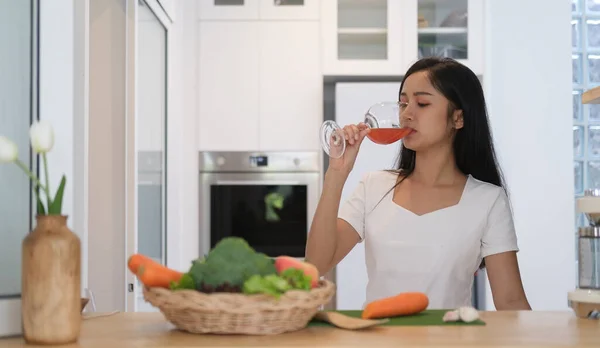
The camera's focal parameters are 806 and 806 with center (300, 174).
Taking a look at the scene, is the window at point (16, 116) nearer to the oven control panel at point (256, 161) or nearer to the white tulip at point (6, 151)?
the white tulip at point (6, 151)

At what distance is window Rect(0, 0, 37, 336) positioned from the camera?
1.34 metres

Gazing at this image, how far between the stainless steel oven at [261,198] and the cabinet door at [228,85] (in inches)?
4.4

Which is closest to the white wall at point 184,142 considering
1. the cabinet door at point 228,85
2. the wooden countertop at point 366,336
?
the cabinet door at point 228,85

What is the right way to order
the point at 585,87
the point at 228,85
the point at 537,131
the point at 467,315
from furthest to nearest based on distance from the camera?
the point at 585,87, the point at 537,131, the point at 228,85, the point at 467,315

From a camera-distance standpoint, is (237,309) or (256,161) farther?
(256,161)

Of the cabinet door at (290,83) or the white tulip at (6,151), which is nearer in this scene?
the white tulip at (6,151)

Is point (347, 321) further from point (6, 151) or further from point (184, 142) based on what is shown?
point (184, 142)

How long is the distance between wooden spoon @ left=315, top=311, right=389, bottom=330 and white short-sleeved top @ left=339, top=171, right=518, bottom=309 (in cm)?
83

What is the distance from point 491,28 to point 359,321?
10.8 feet

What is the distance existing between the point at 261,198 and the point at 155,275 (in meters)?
2.95

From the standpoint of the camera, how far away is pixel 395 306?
54.2 inches

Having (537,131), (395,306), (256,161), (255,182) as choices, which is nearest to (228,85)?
(256,161)

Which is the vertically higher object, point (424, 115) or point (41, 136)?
point (424, 115)

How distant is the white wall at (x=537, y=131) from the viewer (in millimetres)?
4281
